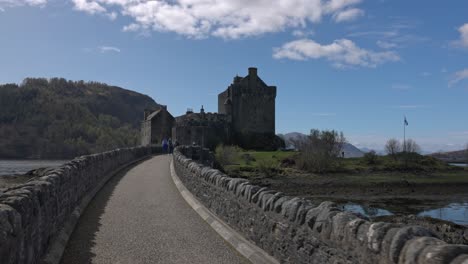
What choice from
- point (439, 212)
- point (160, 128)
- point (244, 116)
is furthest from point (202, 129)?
point (439, 212)

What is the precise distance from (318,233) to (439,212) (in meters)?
28.3

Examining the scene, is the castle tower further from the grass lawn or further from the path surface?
the path surface

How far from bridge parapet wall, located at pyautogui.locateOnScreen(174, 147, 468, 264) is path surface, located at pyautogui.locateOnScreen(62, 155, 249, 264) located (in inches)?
24.4

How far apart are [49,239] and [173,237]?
2305 mm

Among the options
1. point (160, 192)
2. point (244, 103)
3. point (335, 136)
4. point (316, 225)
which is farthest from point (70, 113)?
point (316, 225)

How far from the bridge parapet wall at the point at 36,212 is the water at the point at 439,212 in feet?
68.4

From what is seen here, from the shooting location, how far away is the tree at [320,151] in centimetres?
5141

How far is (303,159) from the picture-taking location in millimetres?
52250

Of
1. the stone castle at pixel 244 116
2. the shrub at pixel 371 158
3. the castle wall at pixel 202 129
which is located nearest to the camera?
the castle wall at pixel 202 129

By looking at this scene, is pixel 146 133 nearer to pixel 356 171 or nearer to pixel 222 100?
pixel 222 100

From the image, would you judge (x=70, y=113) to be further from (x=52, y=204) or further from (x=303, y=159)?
(x=52, y=204)

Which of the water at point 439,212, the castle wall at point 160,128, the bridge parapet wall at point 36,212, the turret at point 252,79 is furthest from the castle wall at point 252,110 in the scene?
the bridge parapet wall at point 36,212

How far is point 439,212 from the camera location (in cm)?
3059

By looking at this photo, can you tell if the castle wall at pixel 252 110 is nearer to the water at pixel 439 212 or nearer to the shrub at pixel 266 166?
the shrub at pixel 266 166
